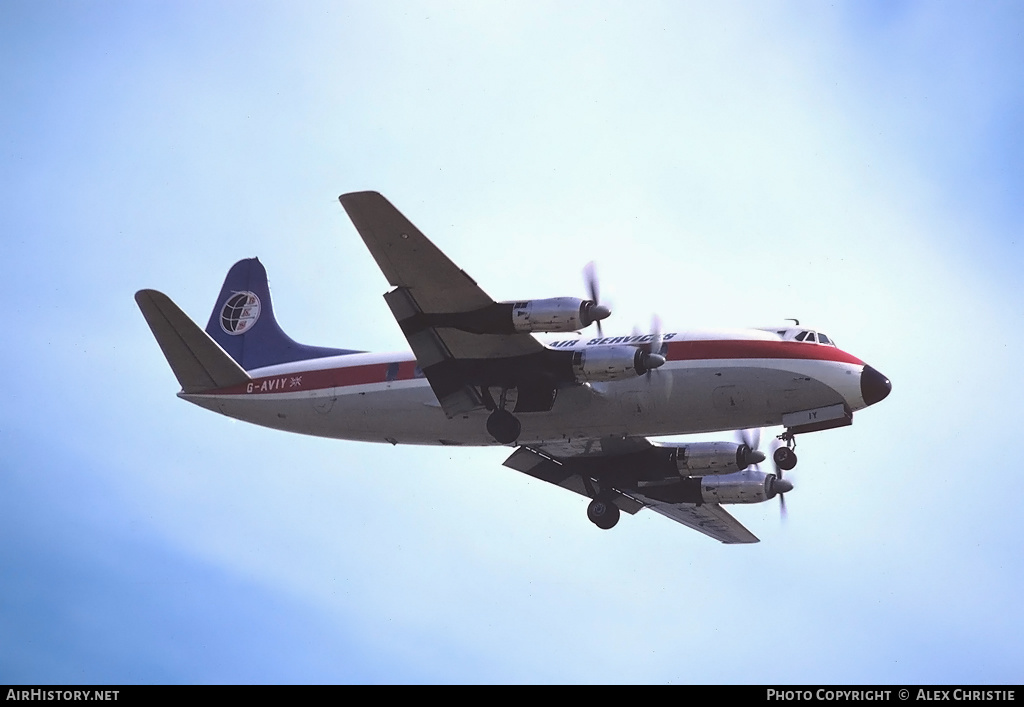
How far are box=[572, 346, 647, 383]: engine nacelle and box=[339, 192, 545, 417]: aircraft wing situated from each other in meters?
1.70

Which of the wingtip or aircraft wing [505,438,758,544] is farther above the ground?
the wingtip

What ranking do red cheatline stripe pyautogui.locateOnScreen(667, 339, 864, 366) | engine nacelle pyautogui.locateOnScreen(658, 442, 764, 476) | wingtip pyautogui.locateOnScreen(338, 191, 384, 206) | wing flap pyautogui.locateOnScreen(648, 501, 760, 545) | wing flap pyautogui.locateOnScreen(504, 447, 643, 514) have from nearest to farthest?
wingtip pyautogui.locateOnScreen(338, 191, 384, 206) < red cheatline stripe pyautogui.locateOnScreen(667, 339, 864, 366) < engine nacelle pyautogui.locateOnScreen(658, 442, 764, 476) < wing flap pyautogui.locateOnScreen(504, 447, 643, 514) < wing flap pyautogui.locateOnScreen(648, 501, 760, 545)

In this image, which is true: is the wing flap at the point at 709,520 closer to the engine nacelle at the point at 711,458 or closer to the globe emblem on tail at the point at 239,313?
the engine nacelle at the point at 711,458

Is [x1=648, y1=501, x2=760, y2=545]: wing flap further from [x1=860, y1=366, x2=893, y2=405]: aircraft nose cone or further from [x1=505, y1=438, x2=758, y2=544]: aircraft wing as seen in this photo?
[x1=860, y1=366, x2=893, y2=405]: aircraft nose cone

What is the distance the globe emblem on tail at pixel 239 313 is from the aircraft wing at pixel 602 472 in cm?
1109

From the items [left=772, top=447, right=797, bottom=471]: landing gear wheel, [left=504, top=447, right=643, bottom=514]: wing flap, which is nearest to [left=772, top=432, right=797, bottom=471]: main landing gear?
[left=772, top=447, right=797, bottom=471]: landing gear wheel

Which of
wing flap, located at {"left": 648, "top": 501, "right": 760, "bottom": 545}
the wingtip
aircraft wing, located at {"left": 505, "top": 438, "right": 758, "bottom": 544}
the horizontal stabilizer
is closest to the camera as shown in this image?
the wingtip

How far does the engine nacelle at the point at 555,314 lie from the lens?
30906 millimetres

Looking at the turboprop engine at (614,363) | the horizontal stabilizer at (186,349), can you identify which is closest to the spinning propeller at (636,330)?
the turboprop engine at (614,363)

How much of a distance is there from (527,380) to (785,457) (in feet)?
24.8

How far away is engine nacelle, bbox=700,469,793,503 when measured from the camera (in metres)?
40.4

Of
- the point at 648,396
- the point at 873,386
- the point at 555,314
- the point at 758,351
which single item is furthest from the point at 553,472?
the point at 873,386

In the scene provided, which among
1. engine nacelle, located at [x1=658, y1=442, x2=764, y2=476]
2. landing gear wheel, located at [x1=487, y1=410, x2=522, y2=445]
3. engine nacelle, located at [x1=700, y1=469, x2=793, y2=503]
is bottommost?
engine nacelle, located at [x1=700, y1=469, x2=793, y2=503]
